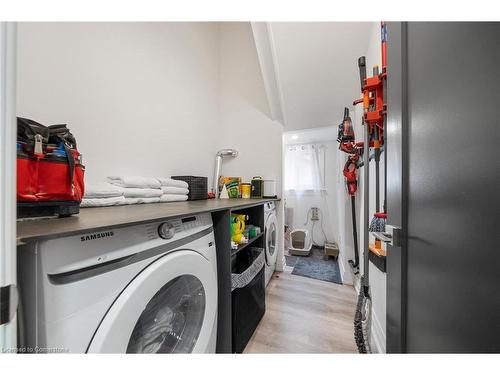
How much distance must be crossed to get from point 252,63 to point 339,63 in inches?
49.2

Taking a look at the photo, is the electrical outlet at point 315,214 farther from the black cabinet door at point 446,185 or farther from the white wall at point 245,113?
the black cabinet door at point 446,185

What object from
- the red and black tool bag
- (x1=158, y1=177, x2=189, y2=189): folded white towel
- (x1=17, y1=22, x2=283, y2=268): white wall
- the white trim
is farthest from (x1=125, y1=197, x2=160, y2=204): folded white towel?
the white trim

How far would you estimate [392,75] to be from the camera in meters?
0.63

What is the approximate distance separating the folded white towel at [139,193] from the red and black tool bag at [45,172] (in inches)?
20.2

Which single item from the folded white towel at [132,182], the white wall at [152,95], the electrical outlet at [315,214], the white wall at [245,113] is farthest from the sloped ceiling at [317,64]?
the electrical outlet at [315,214]

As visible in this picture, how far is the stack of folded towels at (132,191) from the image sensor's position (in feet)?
3.14

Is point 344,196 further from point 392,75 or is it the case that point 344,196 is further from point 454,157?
point 454,157

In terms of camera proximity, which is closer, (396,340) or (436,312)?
(436,312)

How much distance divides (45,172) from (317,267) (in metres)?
2.78

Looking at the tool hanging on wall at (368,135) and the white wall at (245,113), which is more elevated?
the white wall at (245,113)

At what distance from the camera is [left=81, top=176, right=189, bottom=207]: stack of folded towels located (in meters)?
0.96

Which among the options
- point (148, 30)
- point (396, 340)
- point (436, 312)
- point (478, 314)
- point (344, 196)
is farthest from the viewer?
point (344, 196)

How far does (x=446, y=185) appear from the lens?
400 millimetres
